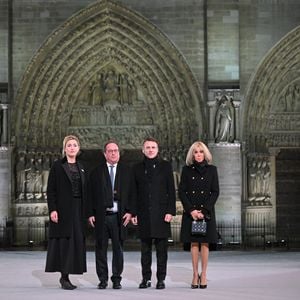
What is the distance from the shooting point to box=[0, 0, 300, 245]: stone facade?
61.2 feet

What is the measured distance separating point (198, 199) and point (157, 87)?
1090 cm

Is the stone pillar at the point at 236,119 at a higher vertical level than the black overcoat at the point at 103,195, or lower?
higher

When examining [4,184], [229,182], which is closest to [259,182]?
[229,182]

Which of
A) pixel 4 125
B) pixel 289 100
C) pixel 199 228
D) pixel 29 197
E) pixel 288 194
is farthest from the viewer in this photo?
pixel 288 194

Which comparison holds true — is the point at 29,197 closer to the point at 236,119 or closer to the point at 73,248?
the point at 236,119

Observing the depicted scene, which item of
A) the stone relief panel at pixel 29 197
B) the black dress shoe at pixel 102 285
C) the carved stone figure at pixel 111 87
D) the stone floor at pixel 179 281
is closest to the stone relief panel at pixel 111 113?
the carved stone figure at pixel 111 87

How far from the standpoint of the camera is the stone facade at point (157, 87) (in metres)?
18.6

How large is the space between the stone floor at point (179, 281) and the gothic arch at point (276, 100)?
19.3 ft

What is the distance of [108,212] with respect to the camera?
8.92 m

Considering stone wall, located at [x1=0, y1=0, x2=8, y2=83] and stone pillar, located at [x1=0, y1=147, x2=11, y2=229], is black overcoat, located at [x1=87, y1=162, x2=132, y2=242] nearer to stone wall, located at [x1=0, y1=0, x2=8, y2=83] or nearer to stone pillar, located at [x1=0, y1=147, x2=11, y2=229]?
stone pillar, located at [x1=0, y1=147, x2=11, y2=229]

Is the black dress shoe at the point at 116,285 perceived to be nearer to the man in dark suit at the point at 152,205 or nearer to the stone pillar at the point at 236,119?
the man in dark suit at the point at 152,205

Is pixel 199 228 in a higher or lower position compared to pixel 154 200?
lower

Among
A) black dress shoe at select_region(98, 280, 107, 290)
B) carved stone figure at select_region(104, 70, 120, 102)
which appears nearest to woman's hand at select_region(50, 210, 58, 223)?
black dress shoe at select_region(98, 280, 107, 290)

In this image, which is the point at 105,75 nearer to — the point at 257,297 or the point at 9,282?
the point at 9,282
